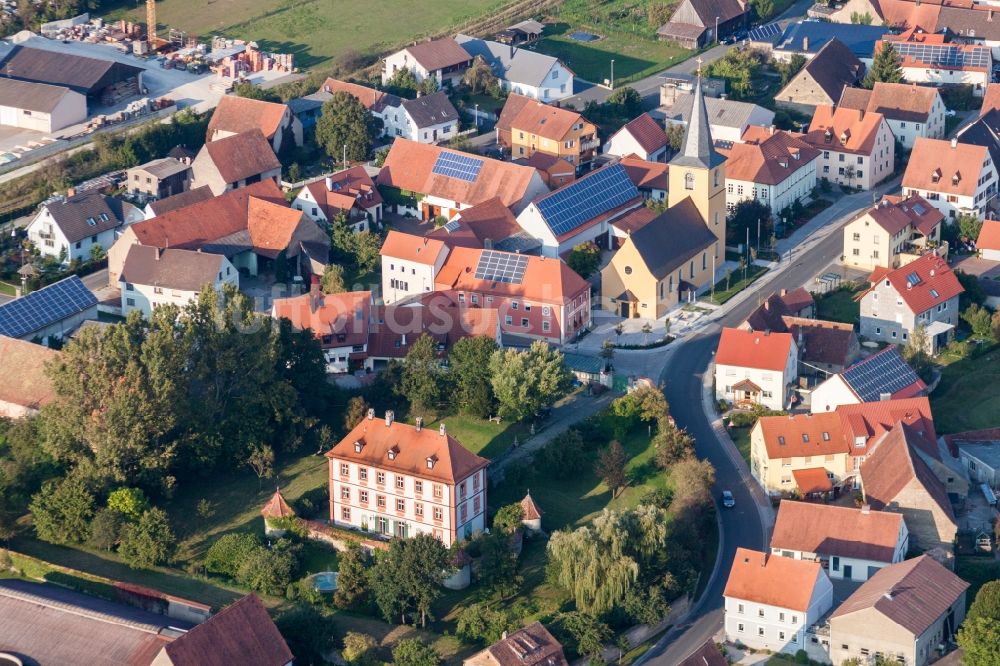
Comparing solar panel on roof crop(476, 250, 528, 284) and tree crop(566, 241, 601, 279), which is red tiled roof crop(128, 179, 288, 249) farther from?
tree crop(566, 241, 601, 279)

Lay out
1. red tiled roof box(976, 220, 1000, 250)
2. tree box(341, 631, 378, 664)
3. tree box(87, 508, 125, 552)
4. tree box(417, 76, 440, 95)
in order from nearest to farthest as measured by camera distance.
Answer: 1. tree box(341, 631, 378, 664)
2. tree box(87, 508, 125, 552)
3. red tiled roof box(976, 220, 1000, 250)
4. tree box(417, 76, 440, 95)

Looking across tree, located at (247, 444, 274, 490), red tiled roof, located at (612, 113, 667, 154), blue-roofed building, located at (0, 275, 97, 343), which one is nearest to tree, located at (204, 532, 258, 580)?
tree, located at (247, 444, 274, 490)

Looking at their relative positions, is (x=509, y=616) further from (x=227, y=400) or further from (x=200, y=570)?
(x=227, y=400)

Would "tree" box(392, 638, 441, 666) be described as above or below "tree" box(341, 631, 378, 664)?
above

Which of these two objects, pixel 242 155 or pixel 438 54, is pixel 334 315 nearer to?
pixel 242 155

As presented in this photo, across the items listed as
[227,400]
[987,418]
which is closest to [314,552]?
[227,400]

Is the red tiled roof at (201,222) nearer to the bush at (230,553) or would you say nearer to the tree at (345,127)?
the tree at (345,127)

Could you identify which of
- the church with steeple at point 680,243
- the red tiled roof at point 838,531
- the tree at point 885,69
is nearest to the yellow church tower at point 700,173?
the church with steeple at point 680,243
